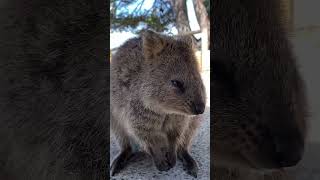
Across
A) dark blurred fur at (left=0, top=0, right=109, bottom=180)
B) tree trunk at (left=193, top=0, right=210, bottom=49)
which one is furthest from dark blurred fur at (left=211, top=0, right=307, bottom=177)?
dark blurred fur at (left=0, top=0, right=109, bottom=180)

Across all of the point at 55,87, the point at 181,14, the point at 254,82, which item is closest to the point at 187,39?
the point at 181,14

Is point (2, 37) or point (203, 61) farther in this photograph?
point (2, 37)

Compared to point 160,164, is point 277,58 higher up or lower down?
higher up

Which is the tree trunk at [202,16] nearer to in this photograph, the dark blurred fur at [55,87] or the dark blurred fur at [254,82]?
the dark blurred fur at [254,82]

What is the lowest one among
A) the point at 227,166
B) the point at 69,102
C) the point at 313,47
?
the point at 227,166

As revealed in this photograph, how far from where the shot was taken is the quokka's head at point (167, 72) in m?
1.00

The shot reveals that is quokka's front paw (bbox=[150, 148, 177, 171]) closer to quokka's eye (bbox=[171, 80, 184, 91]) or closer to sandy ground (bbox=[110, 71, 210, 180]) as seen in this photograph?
sandy ground (bbox=[110, 71, 210, 180])

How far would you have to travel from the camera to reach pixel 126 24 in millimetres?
1043

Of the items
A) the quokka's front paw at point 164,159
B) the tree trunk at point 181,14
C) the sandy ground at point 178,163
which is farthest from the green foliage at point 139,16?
the quokka's front paw at point 164,159

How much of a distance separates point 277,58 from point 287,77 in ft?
0.13

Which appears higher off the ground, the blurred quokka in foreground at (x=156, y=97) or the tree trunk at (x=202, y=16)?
the tree trunk at (x=202, y=16)

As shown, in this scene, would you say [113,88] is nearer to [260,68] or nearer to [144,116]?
[144,116]

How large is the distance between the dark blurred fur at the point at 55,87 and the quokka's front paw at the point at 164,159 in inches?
4.2

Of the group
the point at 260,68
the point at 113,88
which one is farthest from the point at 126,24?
the point at 260,68
